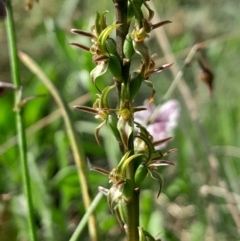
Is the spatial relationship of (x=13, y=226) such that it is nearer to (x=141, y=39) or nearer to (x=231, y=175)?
(x=231, y=175)

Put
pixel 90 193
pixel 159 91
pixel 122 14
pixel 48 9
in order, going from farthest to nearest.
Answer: pixel 48 9
pixel 159 91
pixel 90 193
pixel 122 14

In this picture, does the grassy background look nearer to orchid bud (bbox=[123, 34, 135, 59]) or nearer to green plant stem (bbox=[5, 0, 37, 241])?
green plant stem (bbox=[5, 0, 37, 241])

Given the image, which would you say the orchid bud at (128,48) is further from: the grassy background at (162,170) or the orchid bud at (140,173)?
the grassy background at (162,170)

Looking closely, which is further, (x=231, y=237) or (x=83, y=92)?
(x=83, y=92)

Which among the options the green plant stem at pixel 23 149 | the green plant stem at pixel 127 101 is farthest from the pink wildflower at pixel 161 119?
the green plant stem at pixel 127 101

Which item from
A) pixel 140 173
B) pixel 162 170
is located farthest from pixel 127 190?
pixel 162 170

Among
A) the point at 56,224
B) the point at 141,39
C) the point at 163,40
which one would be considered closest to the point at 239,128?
the point at 163,40
